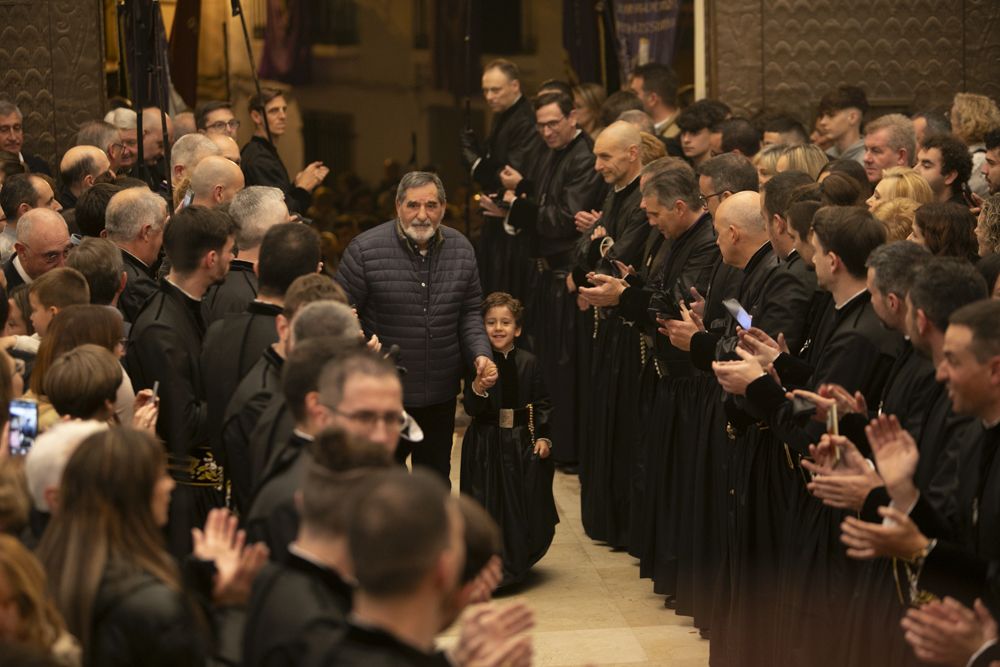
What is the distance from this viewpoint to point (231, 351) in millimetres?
5727

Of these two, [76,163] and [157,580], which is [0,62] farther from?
[157,580]

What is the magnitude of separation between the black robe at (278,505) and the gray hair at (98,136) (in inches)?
250

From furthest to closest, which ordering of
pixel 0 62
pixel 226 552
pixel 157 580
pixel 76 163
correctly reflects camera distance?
1. pixel 0 62
2. pixel 76 163
3. pixel 226 552
4. pixel 157 580

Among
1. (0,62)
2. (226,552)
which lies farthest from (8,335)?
(0,62)

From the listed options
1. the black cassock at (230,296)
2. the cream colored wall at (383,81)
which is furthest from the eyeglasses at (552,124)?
the cream colored wall at (383,81)

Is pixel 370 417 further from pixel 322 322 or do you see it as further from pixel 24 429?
pixel 24 429

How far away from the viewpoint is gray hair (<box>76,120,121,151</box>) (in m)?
10.1

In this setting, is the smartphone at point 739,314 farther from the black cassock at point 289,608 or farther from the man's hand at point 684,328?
the black cassock at point 289,608

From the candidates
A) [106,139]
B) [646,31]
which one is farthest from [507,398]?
[646,31]

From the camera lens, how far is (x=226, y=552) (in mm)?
4039

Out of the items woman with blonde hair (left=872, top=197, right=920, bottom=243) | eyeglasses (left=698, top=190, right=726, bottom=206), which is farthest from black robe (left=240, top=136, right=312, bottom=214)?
woman with blonde hair (left=872, top=197, right=920, bottom=243)

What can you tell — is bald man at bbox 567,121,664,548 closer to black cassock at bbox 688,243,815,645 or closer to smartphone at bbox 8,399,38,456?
black cassock at bbox 688,243,815,645

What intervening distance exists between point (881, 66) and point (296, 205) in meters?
5.50

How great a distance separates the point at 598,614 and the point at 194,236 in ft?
9.09
